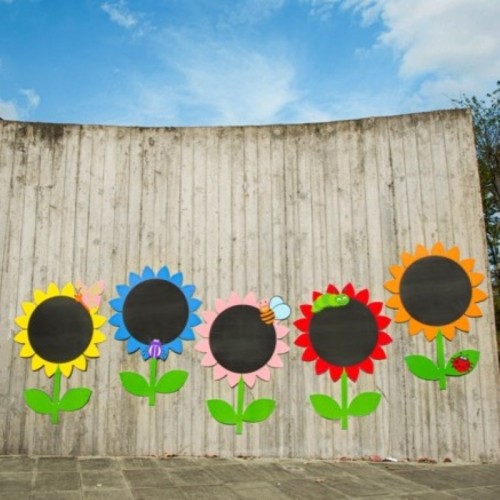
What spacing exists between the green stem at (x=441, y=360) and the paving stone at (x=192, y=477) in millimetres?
2813

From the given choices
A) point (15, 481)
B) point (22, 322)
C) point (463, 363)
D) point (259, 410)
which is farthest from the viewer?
point (22, 322)

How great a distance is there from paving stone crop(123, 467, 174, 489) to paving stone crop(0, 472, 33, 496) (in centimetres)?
91

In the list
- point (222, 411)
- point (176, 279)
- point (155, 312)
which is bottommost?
point (222, 411)

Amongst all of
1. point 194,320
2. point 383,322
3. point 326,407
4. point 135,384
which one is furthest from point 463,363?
point 135,384

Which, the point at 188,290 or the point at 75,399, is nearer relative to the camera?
the point at 75,399

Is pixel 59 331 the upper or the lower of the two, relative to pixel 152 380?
upper

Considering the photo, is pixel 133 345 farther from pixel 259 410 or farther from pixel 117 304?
pixel 259 410

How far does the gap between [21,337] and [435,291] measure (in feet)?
16.7

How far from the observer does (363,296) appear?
5.99 meters

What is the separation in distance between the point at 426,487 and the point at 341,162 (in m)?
3.82

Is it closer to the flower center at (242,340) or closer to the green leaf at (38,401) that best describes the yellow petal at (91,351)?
the green leaf at (38,401)

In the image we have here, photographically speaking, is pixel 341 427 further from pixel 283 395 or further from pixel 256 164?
pixel 256 164

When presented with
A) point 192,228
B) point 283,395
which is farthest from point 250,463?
point 192,228

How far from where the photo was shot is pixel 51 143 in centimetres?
644
